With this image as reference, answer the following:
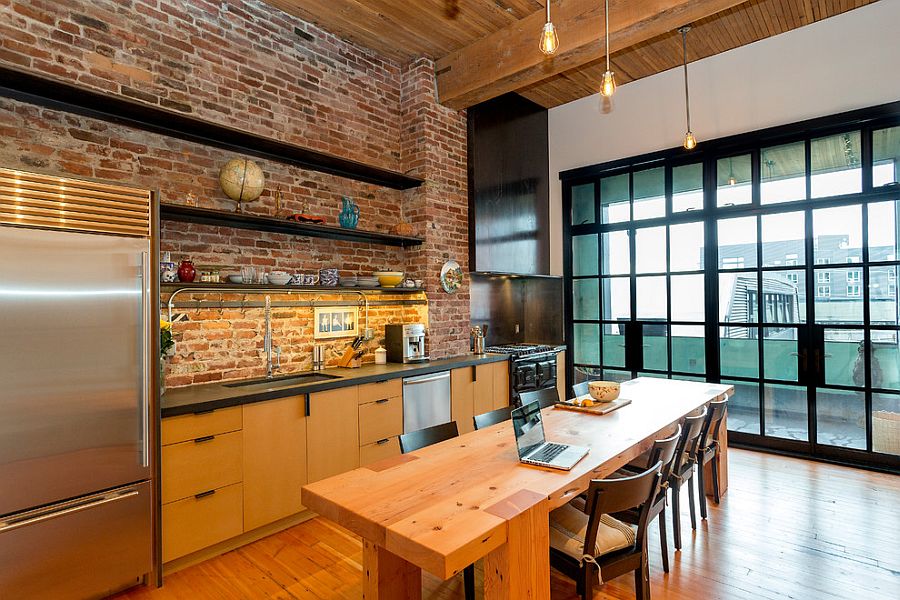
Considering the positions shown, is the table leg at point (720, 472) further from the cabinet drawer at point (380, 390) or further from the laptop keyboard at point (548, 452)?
the cabinet drawer at point (380, 390)

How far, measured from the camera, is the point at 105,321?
7.82ft

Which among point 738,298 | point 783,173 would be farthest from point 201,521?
point 783,173

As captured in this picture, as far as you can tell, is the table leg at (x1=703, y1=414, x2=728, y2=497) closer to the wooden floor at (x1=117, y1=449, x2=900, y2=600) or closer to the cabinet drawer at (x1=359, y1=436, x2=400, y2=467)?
the wooden floor at (x1=117, y1=449, x2=900, y2=600)

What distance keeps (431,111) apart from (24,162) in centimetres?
318

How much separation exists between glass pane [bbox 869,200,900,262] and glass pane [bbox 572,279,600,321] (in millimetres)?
2452

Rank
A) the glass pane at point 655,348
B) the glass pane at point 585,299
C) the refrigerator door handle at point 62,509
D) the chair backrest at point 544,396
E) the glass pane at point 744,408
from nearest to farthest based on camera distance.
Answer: the refrigerator door handle at point 62,509, the chair backrest at point 544,396, the glass pane at point 744,408, the glass pane at point 655,348, the glass pane at point 585,299

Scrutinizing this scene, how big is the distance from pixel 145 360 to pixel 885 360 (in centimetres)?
545

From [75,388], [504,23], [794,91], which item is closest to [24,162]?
[75,388]

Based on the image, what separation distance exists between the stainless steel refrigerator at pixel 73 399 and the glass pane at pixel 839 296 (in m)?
5.21

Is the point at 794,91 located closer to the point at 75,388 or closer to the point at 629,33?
the point at 629,33

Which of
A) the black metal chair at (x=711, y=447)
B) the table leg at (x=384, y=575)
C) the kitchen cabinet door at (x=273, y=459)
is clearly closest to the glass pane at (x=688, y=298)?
the black metal chair at (x=711, y=447)

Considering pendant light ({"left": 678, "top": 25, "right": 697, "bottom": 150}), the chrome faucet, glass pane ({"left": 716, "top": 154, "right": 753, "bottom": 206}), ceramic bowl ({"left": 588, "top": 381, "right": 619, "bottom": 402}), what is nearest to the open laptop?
ceramic bowl ({"left": 588, "top": 381, "right": 619, "bottom": 402})

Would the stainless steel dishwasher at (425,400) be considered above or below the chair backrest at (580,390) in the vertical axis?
below

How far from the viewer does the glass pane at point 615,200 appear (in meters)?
5.46
